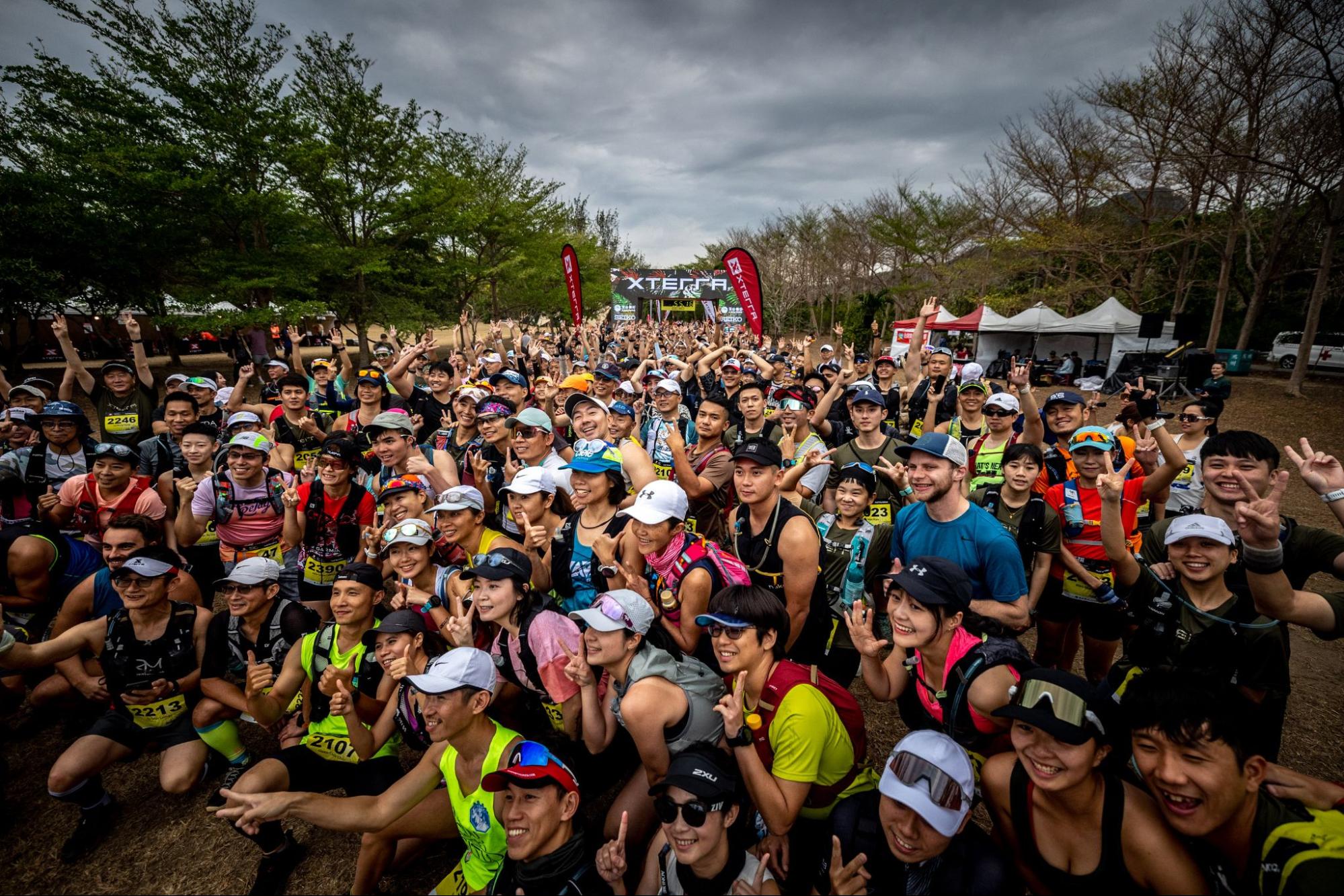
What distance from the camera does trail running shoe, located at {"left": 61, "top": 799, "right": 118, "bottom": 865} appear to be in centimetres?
316

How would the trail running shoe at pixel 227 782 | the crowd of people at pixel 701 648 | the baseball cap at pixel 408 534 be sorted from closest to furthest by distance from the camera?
the crowd of people at pixel 701 648
the trail running shoe at pixel 227 782
the baseball cap at pixel 408 534

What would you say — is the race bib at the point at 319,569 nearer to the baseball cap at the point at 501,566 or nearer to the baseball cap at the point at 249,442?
the baseball cap at the point at 249,442

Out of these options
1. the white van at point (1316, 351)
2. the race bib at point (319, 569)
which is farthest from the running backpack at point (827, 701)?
the white van at point (1316, 351)

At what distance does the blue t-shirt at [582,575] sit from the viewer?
11.7ft

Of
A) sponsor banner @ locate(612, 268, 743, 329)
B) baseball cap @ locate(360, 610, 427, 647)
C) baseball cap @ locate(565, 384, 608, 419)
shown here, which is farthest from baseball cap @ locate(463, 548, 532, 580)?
sponsor banner @ locate(612, 268, 743, 329)

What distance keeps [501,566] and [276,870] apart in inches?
85.9

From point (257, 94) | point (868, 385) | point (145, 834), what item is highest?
point (257, 94)

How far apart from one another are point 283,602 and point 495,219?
2282 cm

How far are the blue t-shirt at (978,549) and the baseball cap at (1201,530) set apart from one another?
68 cm

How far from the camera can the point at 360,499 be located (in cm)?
423

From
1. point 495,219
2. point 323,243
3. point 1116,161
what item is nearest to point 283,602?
point 323,243

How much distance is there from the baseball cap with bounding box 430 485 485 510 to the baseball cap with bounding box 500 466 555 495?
202 millimetres

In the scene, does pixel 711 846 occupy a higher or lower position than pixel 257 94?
lower

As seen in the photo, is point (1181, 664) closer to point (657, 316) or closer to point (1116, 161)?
point (1116, 161)
